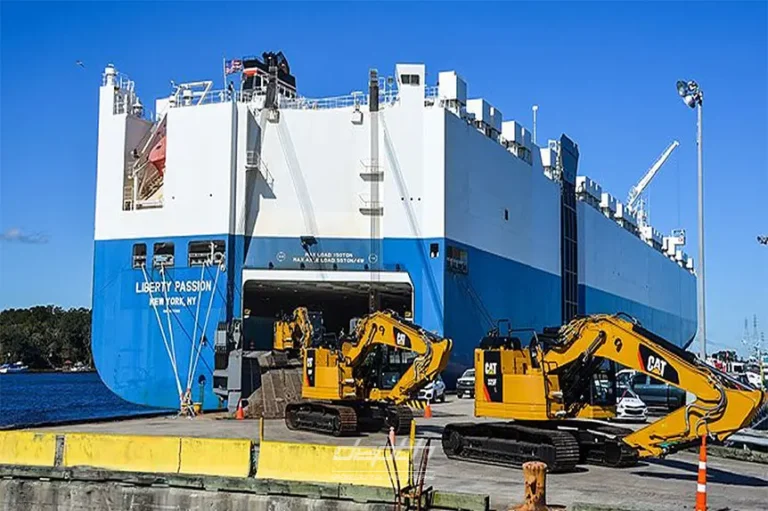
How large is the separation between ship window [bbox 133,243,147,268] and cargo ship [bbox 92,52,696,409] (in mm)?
97

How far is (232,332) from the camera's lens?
3378 centimetres

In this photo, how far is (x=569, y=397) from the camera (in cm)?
1605

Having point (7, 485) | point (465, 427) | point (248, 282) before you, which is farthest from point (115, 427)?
point (248, 282)

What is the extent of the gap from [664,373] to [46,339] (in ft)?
395

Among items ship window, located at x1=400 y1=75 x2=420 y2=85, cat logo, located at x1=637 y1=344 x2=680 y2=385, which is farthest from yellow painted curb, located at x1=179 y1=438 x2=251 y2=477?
ship window, located at x1=400 y1=75 x2=420 y2=85

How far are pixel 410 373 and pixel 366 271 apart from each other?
63.3ft

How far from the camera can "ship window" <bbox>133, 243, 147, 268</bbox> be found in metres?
39.3

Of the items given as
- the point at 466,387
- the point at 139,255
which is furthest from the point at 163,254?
the point at 466,387

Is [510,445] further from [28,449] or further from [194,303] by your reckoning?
[194,303]

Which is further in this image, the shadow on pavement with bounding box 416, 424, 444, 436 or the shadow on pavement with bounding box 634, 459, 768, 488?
the shadow on pavement with bounding box 416, 424, 444, 436

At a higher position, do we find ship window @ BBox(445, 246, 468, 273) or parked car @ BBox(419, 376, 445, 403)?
ship window @ BBox(445, 246, 468, 273)

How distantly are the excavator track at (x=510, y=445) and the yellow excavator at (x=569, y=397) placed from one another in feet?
0.06

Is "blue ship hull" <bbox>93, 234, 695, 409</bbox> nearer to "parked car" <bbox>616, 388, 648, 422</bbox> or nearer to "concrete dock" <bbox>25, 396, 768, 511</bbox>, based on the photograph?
"parked car" <bbox>616, 388, 648, 422</bbox>

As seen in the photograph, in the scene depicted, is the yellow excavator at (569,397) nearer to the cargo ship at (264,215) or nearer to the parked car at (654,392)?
the parked car at (654,392)
